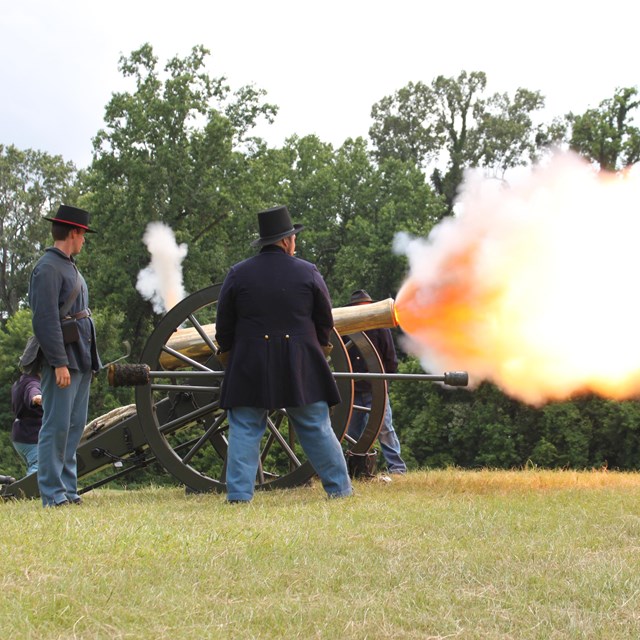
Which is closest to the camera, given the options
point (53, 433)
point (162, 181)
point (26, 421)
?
point (53, 433)

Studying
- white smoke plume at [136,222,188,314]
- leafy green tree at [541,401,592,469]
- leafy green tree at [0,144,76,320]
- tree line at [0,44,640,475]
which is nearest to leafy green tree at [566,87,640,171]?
tree line at [0,44,640,475]

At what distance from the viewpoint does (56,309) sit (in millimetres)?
6426

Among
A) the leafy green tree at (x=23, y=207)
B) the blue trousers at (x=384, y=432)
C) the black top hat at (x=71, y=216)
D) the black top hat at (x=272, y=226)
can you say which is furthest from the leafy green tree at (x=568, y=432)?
the leafy green tree at (x=23, y=207)

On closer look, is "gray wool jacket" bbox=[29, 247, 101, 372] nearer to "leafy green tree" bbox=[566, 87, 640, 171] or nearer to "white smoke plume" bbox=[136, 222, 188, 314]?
"white smoke plume" bbox=[136, 222, 188, 314]

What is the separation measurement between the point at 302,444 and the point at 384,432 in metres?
3.33

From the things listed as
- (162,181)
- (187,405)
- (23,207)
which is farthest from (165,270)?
(23,207)

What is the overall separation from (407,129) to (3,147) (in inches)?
807

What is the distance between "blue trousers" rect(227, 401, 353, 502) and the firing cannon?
0.67m

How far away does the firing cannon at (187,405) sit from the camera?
701cm

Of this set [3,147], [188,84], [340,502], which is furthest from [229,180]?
[340,502]

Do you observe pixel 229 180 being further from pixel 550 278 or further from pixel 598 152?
pixel 550 278

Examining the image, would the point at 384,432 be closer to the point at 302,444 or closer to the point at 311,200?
the point at 302,444

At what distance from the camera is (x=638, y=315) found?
26.3 ft

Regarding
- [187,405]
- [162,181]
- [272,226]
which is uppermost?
[162,181]
